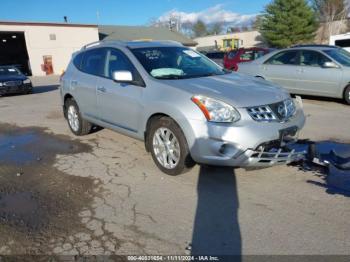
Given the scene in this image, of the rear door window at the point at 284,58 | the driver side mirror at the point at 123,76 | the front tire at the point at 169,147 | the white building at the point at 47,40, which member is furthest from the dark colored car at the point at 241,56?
the white building at the point at 47,40

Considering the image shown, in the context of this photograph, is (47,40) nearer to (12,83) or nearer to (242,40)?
(12,83)

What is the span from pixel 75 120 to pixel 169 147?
3.14m

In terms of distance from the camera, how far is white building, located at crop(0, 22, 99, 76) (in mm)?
35531

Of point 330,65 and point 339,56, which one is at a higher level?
point 339,56

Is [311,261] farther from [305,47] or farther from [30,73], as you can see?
[30,73]

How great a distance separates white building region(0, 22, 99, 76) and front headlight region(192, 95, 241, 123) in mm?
35202

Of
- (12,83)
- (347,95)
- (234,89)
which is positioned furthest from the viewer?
(12,83)

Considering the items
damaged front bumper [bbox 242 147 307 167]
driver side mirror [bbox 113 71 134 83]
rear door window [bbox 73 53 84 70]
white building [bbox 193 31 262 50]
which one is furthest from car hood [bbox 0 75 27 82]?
white building [bbox 193 31 262 50]

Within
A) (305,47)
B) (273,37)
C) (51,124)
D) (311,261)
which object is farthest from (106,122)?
(273,37)

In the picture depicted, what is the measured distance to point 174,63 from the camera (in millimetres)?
5320

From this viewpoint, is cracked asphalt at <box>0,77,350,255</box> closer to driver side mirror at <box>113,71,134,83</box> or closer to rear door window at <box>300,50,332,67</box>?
driver side mirror at <box>113,71,134,83</box>

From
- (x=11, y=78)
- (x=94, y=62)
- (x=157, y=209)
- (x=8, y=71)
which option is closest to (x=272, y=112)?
(x=157, y=209)

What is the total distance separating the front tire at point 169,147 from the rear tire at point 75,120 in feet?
7.92

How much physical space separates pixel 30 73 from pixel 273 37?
3214 cm
